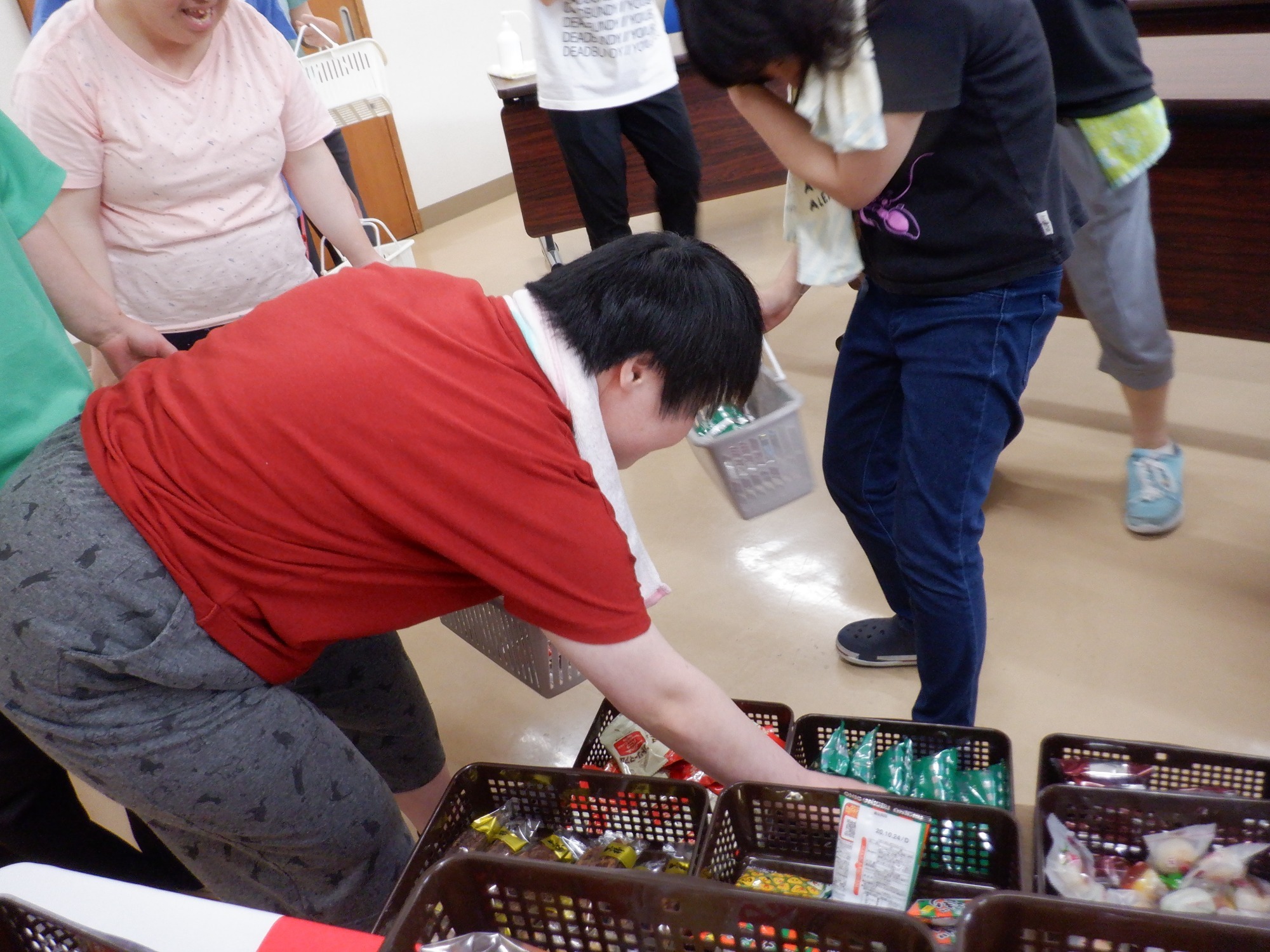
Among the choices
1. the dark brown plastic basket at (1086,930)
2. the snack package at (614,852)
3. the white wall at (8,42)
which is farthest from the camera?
the white wall at (8,42)

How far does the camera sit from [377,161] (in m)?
5.32

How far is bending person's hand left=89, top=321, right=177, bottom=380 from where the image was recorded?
157cm

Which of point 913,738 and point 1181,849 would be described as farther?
point 913,738

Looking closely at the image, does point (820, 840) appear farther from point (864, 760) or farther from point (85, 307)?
point (85, 307)

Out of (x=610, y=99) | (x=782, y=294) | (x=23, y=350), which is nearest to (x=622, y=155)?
(x=610, y=99)

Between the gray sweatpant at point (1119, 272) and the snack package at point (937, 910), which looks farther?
the gray sweatpant at point (1119, 272)

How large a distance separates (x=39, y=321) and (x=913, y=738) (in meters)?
1.26

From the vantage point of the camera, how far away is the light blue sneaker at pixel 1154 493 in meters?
2.23

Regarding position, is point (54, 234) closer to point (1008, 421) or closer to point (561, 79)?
point (1008, 421)

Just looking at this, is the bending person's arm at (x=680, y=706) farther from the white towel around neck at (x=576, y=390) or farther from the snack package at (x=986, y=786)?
the snack package at (x=986, y=786)

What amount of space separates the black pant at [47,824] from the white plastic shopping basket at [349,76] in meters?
2.20

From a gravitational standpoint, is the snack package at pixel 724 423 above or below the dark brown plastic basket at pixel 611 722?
above

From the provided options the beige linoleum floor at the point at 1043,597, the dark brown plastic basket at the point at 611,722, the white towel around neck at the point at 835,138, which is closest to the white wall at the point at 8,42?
the beige linoleum floor at the point at 1043,597

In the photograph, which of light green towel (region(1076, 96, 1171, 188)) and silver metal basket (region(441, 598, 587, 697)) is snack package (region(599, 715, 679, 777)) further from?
light green towel (region(1076, 96, 1171, 188))
